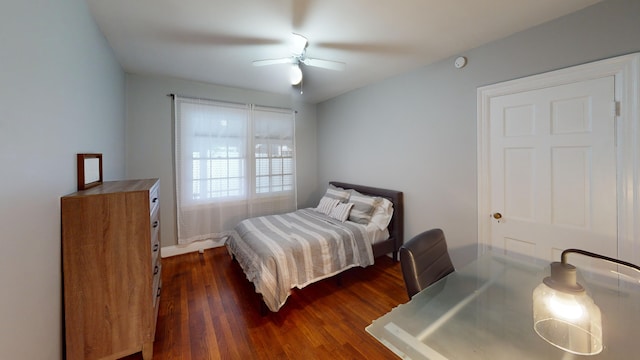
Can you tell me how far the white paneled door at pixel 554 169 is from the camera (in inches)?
68.1

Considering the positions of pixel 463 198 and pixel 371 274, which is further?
pixel 371 274

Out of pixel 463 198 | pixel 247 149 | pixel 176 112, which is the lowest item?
pixel 463 198

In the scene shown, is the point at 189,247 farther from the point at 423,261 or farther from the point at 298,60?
the point at 423,261

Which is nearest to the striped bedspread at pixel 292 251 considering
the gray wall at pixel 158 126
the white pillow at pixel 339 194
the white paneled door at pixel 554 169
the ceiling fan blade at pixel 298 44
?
the white pillow at pixel 339 194

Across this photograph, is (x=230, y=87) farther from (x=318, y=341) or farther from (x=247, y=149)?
(x=318, y=341)

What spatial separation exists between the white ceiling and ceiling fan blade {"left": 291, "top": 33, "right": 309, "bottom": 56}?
74mm

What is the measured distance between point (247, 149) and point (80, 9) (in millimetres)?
2396

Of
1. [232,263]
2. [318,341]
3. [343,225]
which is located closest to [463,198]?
[343,225]

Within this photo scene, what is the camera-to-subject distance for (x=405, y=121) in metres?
3.09

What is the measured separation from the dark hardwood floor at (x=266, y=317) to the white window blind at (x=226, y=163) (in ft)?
2.91

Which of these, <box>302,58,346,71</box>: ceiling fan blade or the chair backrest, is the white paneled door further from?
<box>302,58,346,71</box>: ceiling fan blade

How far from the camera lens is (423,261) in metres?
1.39

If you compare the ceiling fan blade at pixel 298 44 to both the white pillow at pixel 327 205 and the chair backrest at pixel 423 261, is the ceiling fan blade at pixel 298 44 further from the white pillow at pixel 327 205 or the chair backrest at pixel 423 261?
the white pillow at pixel 327 205

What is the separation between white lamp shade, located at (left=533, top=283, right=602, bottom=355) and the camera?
859 millimetres
